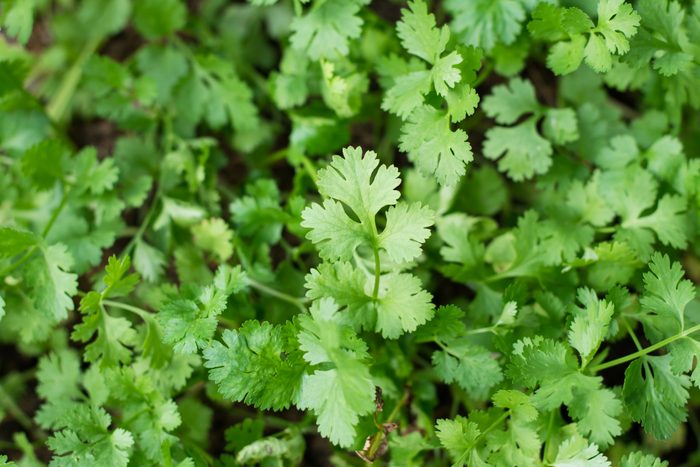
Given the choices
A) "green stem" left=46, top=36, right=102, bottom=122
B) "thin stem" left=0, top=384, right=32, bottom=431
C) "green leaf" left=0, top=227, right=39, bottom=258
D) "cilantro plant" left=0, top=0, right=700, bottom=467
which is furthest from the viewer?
"green stem" left=46, top=36, right=102, bottom=122

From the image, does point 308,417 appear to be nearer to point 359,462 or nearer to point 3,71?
point 359,462

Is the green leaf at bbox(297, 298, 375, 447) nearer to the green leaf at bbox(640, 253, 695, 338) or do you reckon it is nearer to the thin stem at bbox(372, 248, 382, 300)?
the thin stem at bbox(372, 248, 382, 300)

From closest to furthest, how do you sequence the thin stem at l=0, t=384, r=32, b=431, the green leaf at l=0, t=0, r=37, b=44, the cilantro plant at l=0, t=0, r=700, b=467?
the cilantro plant at l=0, t=0, r=700, b=467
the green leaf at l=0, t=0, r=37, b=44
the thin stem at l=0, t=384, r=32, b=431

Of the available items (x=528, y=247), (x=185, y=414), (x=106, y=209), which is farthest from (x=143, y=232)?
(x=528, y=247)

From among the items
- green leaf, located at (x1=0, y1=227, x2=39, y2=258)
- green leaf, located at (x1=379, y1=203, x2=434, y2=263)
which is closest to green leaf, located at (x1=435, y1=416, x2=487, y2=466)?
green leaf, located at (x1=379, y1=203, x2=434, y2=263)

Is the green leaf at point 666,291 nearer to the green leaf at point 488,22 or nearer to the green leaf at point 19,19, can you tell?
the green leaf at point 488,22

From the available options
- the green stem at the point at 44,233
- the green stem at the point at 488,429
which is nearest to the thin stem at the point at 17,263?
the green stem at the point at 44,233
